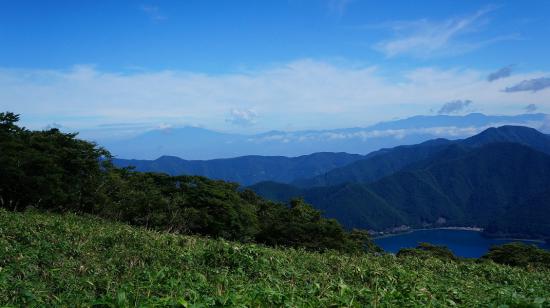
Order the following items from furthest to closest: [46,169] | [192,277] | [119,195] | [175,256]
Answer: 1. [119,195]
2. [46,169]
3. [175,256]
4. [192,277]

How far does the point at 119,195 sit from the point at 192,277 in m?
32.7

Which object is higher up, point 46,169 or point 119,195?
point 46,169

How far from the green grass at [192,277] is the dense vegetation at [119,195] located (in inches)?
610

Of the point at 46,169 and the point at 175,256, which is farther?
the point at 46,169

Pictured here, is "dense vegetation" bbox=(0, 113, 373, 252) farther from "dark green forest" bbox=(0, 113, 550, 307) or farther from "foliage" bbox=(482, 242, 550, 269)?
"foliage" bbox=(482, 242, 550, 269)

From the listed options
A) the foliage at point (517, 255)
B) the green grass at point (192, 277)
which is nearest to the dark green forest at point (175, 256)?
the green grass at point (192, 277)

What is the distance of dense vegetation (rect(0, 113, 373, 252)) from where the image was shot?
105ft

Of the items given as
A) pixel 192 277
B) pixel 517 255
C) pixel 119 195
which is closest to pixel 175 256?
pixel 192 277

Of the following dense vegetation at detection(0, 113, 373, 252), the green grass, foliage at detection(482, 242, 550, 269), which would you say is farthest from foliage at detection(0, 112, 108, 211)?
foliage at detection(482, 242, 550, 269)

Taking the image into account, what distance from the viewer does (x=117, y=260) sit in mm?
11492

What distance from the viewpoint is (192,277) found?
28.7 ft

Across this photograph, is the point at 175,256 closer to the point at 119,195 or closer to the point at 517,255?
the point at 119,195

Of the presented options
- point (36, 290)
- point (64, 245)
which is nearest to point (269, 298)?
point (36, 290)

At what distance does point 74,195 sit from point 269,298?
1286 inches
